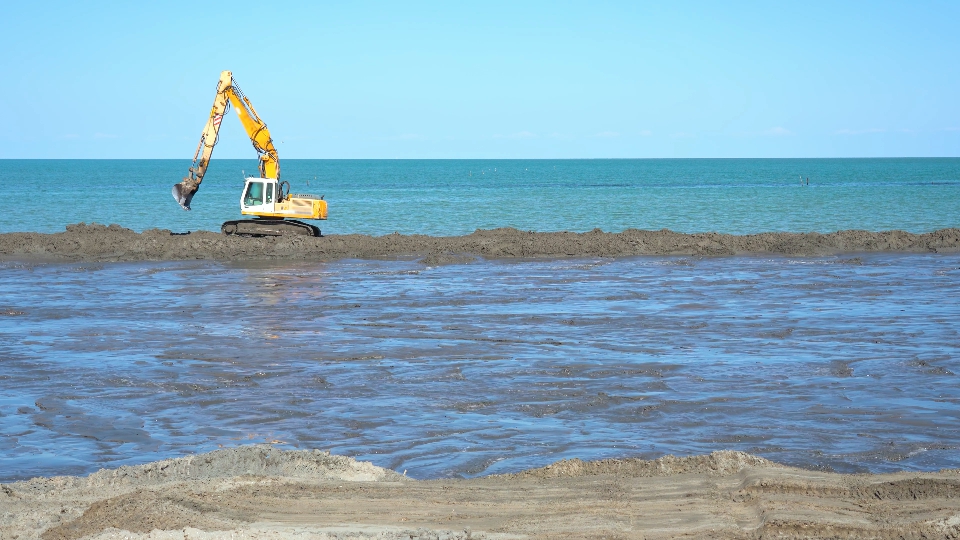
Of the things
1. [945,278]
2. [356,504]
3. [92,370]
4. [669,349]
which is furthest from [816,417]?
[945,278]

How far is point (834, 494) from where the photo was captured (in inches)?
277

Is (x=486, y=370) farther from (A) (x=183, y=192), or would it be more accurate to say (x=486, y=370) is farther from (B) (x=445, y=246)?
(A) (x=183, y=192)

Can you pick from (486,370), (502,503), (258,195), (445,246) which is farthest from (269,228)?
(502,503)

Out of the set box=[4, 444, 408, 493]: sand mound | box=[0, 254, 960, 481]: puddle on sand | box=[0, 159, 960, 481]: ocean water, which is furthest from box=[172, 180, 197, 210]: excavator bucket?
box=[4, 444, 408, 493]: sand mound

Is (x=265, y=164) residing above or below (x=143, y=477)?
above

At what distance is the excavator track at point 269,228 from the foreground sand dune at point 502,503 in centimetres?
2340

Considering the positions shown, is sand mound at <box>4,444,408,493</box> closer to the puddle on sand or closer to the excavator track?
the puddle on sand

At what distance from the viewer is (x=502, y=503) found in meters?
7.02

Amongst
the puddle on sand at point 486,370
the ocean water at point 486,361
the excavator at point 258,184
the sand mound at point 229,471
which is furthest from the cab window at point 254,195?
the sand mound at point 229,471

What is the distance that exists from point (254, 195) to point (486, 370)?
18.6 m

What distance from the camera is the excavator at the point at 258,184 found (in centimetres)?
3031

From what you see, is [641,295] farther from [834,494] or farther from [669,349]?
[834,494]

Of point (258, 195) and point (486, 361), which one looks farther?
point (258, 195)

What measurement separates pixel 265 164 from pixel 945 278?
19008 millimetres
